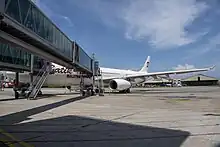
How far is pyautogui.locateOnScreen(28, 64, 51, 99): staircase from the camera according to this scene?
23.1 metres

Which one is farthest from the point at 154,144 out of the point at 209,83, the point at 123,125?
the point at 209,83

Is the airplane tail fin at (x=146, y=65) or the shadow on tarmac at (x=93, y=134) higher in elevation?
the airplane tail fin at (x=146, y=65)

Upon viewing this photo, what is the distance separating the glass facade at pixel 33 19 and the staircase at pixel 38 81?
772 centimetres

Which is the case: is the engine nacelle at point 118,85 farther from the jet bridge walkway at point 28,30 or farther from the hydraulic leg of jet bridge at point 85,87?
the jet bridge walkway at point 28,30

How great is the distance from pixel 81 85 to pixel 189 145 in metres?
26.3

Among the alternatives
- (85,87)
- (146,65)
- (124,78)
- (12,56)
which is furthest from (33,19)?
(146,65)

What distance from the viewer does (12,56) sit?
24406 millimetres

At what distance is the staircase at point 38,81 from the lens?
23.1 m

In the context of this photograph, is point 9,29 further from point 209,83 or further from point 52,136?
point 209,83

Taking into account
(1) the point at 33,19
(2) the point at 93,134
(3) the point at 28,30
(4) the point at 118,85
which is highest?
(1) the point at 33,19

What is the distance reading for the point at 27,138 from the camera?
22.1 ft

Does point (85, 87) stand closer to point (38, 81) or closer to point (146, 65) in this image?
point (38, 81)

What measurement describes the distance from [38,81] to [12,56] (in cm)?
356

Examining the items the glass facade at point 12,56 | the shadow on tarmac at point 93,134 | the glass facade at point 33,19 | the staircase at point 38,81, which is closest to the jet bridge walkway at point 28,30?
the glass facade at point 33,19
